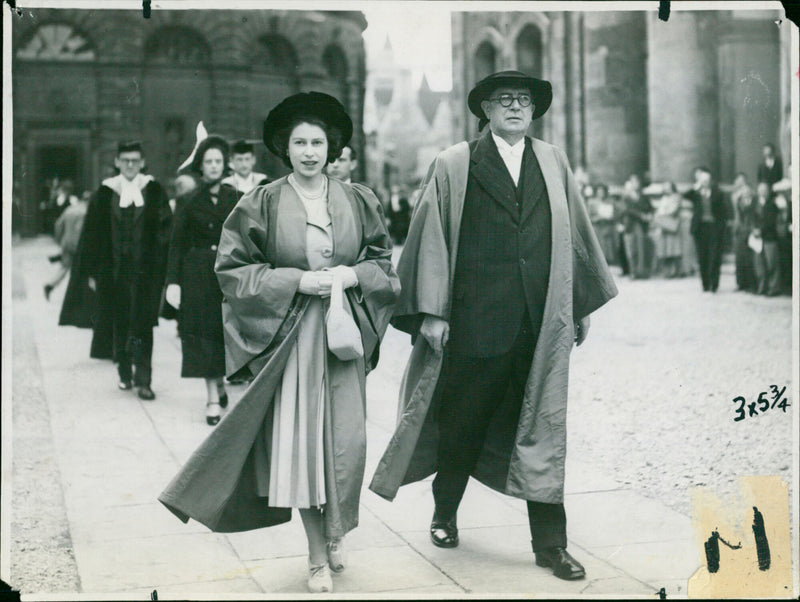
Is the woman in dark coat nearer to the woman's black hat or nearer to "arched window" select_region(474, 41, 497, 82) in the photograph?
the woman's black hat

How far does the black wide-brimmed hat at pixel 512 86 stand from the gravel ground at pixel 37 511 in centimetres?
243

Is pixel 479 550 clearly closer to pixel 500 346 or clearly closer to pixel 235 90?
pixel 500 346

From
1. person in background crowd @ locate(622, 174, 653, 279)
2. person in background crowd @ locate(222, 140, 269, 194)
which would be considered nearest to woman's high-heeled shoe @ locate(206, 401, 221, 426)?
person in background crowd @ locate(222, 140, 269, 194)

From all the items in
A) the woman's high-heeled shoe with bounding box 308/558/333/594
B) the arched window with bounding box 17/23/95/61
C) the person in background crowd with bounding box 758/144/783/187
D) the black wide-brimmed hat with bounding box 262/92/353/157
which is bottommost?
the woman's high-heeled shoe with bounding box 308/558/333/594

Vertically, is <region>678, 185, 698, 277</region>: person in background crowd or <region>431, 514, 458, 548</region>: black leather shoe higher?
<region>678, 185, 698, 277</region>: person in background crowd

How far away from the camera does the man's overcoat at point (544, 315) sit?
15.0ft

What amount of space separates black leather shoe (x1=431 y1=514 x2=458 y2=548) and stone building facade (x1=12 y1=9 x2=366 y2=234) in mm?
5055

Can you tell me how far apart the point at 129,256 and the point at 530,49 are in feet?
42.0

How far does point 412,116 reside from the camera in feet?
71.1

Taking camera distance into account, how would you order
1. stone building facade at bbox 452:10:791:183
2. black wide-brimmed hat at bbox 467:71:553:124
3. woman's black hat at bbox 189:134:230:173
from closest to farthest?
black wide-brimmed hat at bbox 467:71:553:124 < woman's black hat at bbox 189:134:230:173 < stone building facade at bbox 452:10:791:183

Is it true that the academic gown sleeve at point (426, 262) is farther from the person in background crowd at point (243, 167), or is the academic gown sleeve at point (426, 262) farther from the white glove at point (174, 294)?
the white glove at point (174, 294)

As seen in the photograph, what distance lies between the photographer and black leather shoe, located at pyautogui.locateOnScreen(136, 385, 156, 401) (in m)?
7.88

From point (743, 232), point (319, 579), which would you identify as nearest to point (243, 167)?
point (319, 579)

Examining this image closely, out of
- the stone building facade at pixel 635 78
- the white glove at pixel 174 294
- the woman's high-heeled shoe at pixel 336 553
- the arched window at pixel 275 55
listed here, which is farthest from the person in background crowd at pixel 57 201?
the stone building facade at pixel 635 78
